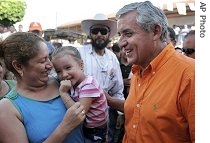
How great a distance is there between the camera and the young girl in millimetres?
2322

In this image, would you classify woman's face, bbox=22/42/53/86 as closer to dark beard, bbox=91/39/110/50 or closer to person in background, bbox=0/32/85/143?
person in background, bbox=0/32/85/143

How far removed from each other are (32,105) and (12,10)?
21.8 metres

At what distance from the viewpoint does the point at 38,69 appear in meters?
2.13

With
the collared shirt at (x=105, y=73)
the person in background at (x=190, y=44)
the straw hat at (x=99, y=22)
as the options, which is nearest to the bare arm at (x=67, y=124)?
the person in background at (x=190, y=44)

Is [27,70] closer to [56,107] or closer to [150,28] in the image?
[56,107]

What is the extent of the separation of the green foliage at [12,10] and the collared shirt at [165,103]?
20109 millimetres

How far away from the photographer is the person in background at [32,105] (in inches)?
77.7

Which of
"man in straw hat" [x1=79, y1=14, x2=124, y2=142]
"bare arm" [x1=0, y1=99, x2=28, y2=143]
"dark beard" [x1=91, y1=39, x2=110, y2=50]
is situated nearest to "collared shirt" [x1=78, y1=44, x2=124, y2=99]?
"man in straw hat" [x1=79, y1=14, x2=124, y2=142]

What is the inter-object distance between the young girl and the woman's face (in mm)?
156

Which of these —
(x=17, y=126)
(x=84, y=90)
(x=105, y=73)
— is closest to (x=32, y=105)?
(x=17, y=126)

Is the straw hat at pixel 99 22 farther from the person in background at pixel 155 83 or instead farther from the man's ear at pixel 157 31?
the man's ear at pixel 157 31

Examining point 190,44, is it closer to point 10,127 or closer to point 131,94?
point 131,94
